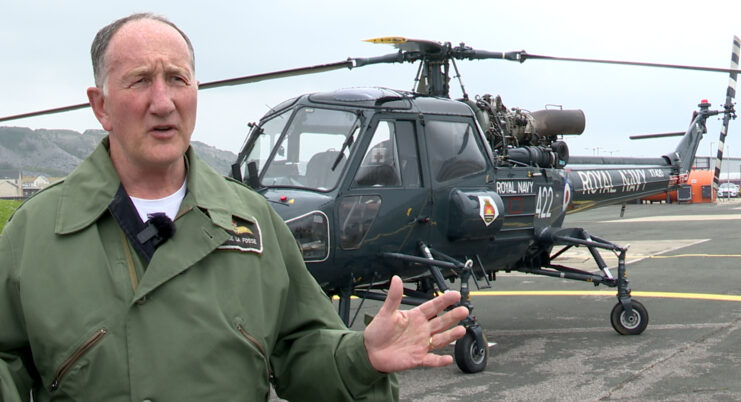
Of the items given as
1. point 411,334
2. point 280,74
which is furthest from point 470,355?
point 411,334

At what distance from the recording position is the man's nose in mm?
2314

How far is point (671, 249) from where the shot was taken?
1991cm

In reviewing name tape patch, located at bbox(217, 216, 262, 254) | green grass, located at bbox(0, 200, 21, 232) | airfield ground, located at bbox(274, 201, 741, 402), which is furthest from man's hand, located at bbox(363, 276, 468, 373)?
green grass, located at bbox(0, 200, 21, 232)

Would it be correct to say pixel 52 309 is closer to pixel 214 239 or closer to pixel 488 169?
pixel 214 239

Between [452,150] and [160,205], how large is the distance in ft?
21.5

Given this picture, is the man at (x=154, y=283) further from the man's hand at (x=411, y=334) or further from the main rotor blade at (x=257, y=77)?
the main rotor blade at (x=257, y=77)

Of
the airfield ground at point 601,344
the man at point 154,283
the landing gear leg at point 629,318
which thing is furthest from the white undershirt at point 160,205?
the landing gear leg at point 629,318

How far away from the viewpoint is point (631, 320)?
31.1 feet

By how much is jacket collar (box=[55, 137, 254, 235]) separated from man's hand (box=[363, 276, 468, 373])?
498 mm

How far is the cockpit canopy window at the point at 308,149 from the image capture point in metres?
7.92

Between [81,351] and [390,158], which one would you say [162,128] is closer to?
[81,351]

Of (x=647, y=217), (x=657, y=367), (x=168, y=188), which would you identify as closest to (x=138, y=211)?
(x=168, y=188)

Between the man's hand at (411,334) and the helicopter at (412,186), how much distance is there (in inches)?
204

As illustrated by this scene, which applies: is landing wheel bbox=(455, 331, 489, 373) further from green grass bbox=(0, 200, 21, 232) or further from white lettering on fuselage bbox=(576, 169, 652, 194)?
green grass bbox=(0, 200, 21, 232)
